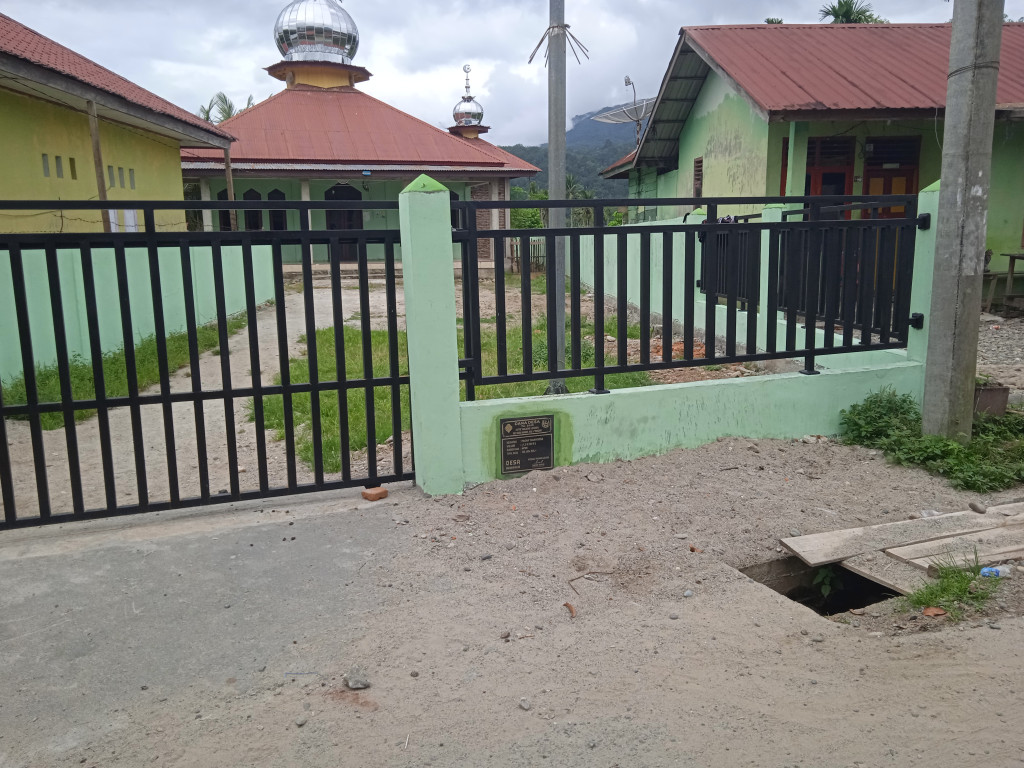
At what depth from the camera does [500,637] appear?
3.49 m

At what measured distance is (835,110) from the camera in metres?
13.3

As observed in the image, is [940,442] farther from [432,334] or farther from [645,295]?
[432,334]

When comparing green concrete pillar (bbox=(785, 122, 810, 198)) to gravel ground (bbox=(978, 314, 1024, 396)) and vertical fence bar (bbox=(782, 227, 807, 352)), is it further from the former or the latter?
vertical fence bar (bbox=(782, 227, 807, 352))

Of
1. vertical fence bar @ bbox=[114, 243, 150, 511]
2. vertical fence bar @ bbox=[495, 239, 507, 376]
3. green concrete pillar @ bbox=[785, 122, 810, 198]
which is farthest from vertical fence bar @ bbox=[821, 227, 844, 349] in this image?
green concrete pillar @ bbox=[785, 122, 810, 198]

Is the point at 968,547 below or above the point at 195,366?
below

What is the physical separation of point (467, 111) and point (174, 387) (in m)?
27.2

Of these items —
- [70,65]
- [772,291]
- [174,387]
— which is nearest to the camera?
[772,291]

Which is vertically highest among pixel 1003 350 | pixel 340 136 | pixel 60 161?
pixel 340 136


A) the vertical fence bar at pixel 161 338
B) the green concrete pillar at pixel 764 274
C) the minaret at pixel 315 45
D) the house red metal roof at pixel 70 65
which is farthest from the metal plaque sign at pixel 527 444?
the minaret at pixel 315 45

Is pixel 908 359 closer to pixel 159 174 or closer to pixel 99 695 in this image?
pixel 99 695

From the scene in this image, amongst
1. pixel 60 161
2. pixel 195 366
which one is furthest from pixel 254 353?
pixel 60 161

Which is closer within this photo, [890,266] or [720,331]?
[890,266]

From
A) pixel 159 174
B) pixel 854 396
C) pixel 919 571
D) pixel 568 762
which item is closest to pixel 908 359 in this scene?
pixel 854 396

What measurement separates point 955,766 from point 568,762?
1.24 m
